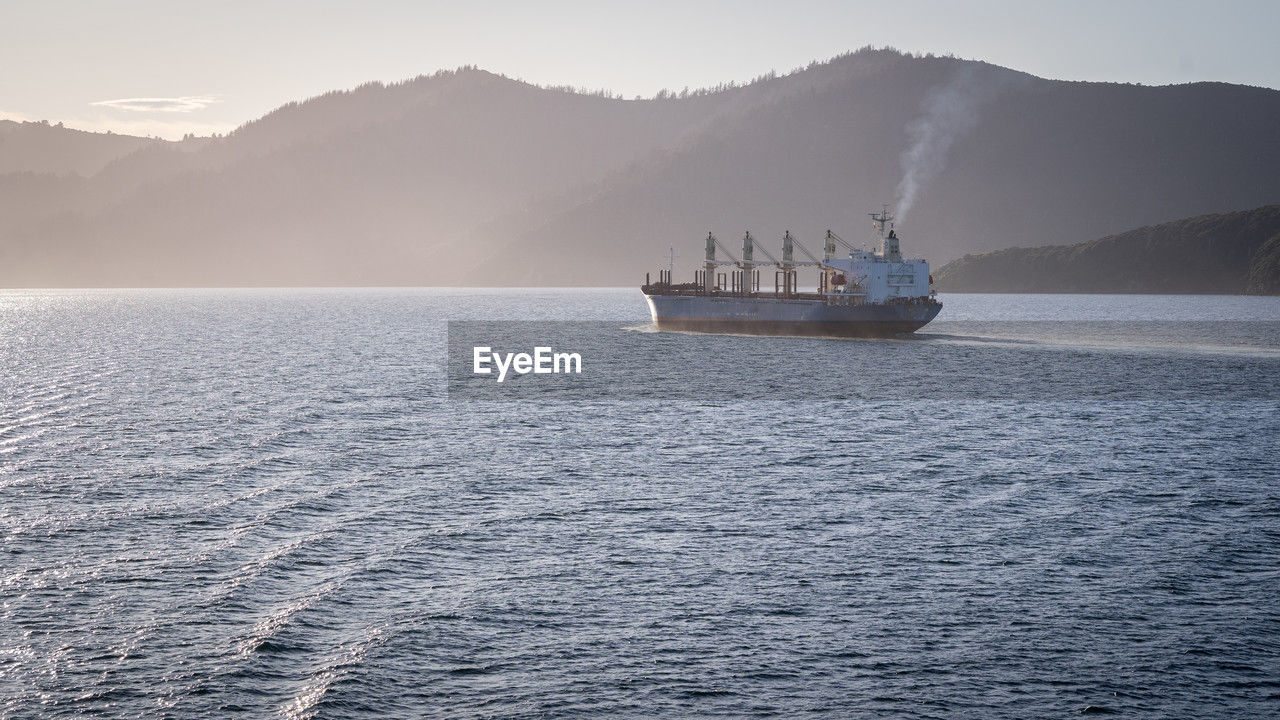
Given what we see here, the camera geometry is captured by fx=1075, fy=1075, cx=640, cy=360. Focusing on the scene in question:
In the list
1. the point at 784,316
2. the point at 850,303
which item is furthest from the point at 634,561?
the point at 784,316

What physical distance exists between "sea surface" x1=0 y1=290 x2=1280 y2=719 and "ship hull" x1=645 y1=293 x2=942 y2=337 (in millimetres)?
57407

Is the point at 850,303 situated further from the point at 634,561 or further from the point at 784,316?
the point at 634,561

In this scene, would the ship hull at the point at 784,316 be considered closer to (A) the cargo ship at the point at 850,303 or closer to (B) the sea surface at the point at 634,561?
(A) the cargo ship at the point at 850,303

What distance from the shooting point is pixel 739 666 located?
20.9 m

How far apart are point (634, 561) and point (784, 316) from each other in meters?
102

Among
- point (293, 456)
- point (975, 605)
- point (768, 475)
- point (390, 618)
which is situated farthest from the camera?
point (293, 456)

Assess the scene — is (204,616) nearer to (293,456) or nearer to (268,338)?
(293,456)

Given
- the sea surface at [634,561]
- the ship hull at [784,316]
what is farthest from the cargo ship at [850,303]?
the sea surface at [634,561]

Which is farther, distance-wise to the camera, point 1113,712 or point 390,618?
point 390,618

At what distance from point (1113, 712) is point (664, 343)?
343 ft

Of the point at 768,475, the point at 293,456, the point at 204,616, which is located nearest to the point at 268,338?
the point at 293,456

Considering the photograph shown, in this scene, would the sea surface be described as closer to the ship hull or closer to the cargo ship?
the cargo ship

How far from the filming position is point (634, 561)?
1109 inches

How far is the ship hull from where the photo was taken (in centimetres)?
11988
